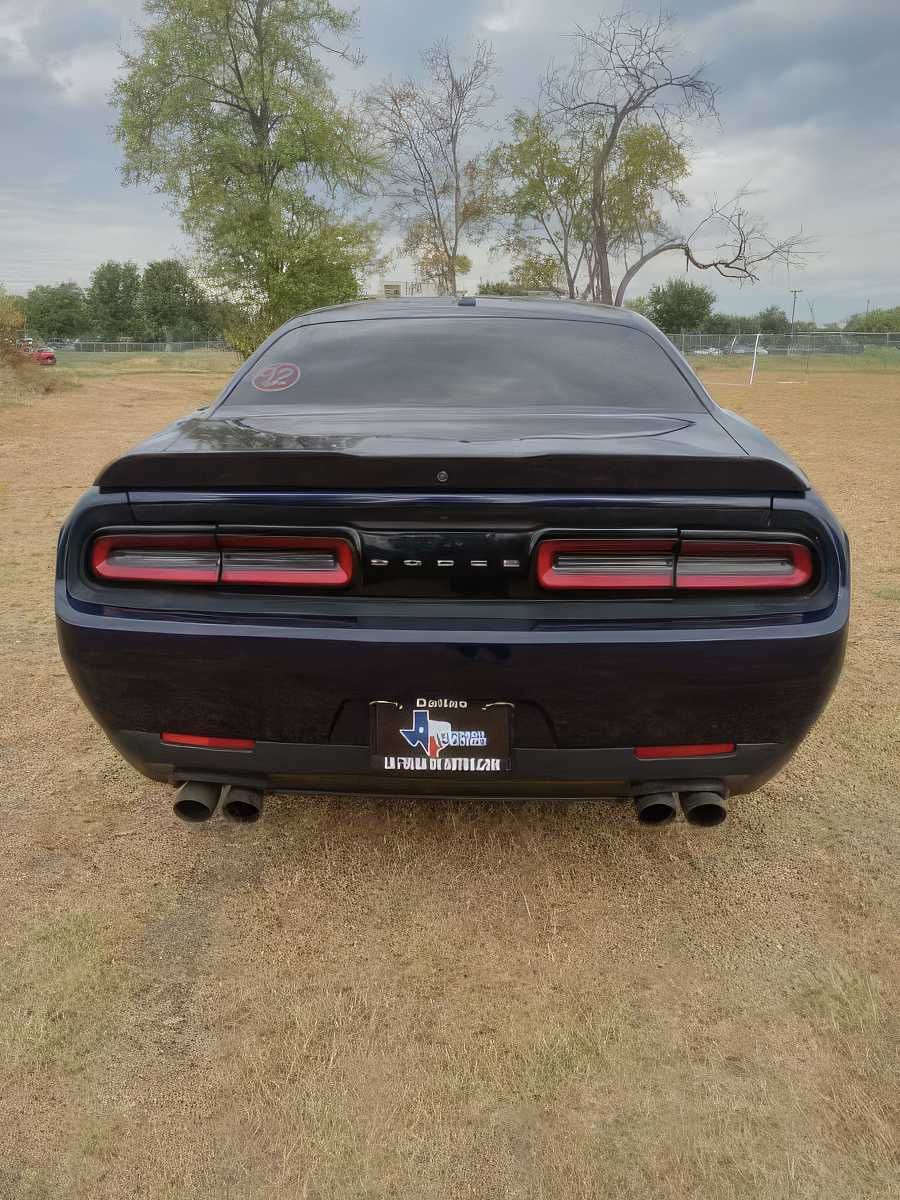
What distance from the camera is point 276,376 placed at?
3.08m

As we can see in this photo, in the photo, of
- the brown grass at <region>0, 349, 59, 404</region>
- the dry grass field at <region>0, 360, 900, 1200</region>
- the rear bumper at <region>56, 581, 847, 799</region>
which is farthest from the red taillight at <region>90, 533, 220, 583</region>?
the brown grass at <region>0, 349, 59, 404</region>

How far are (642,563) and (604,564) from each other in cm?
9

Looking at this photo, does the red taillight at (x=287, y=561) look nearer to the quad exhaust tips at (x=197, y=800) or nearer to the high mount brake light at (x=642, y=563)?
the high mount brake light at (x=642, y=563)

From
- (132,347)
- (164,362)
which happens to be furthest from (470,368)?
(132,347)

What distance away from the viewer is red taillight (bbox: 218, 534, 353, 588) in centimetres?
207

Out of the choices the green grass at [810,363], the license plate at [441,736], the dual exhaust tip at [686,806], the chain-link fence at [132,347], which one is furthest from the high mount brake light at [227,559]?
the chain-link fence at [132,347]

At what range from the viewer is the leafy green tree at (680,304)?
86.5 metres

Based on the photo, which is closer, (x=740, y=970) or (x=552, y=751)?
(x=552, y=751)

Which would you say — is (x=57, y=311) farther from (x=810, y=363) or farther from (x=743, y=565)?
(x=743, y=565)

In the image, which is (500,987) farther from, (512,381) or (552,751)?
(512,381)

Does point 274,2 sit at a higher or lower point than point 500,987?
higher

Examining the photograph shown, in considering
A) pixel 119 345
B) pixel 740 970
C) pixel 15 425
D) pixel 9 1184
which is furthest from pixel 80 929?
pixel 119 345

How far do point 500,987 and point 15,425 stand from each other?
1744 centimetres

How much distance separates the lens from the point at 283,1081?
1.89m
